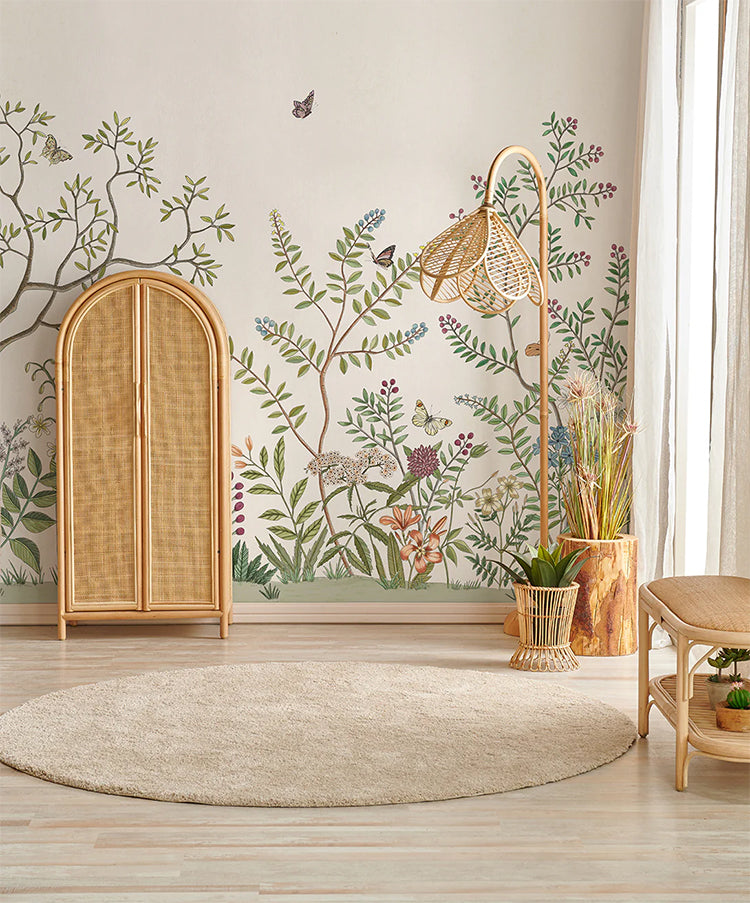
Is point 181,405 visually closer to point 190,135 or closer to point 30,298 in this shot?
point 30,298

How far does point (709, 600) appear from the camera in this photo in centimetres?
266

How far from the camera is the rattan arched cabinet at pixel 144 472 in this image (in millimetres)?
4176

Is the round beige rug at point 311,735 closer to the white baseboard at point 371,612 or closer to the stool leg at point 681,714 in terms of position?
the stool leg at point 681,714

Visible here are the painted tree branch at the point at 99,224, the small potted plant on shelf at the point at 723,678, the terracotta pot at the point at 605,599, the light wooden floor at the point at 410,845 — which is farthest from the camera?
the painted tree branch at the point at 99,224

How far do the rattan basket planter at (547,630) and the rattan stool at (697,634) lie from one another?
0.86m

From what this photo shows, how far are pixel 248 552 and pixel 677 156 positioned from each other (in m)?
2.45

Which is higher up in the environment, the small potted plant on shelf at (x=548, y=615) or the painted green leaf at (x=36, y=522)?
the painted green leaf at (x=36, y=522)

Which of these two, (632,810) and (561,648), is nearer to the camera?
(632,810)

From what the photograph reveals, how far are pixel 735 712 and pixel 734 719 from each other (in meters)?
0.02

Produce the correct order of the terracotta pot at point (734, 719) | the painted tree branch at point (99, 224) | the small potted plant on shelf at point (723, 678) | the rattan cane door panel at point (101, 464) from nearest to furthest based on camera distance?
the terracotta pot at point (734, 719)
the small potted plant on shelf at point (723, 678)
the rattan cane door panel at point (101, 464)
the painted tree branch at point (99, 224)

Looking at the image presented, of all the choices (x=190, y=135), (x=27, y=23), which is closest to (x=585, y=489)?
(x=190, y=135)

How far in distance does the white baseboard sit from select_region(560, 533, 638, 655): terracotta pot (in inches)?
24.0

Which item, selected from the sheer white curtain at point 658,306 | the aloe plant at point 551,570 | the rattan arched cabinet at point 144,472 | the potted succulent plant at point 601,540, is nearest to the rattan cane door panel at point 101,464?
the rattan arched cabinet at point 144,472

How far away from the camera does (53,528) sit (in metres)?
4.51
